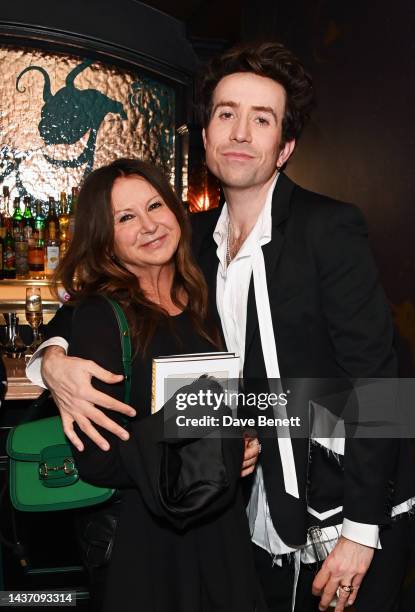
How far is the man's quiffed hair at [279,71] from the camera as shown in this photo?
174 cm

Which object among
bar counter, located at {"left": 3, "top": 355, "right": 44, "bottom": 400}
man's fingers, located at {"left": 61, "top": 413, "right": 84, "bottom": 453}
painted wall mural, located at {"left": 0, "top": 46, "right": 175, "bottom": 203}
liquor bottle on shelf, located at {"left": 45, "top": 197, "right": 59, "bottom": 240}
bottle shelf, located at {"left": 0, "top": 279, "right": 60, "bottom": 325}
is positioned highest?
painted wall mural, located at {"left": 0, "top": 46, "right": 175, "bottom": 203}

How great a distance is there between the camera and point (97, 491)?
5.15ft

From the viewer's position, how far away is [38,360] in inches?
67.8

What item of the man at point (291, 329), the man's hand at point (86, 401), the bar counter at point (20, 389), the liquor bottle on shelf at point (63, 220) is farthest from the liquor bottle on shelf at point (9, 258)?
the man's hand at point (86, 401)

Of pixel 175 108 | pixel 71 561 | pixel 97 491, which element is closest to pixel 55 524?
pixel 71 561

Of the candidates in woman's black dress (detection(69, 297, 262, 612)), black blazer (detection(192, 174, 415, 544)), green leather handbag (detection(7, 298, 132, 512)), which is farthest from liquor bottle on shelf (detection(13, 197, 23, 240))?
woman's black dress (detection(69, 297, 262, 612))

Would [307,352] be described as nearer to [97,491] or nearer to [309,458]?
[309,458]

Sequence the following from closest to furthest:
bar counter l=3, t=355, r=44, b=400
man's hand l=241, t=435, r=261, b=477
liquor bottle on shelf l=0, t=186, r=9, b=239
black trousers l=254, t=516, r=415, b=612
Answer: man's hand l=241, t=435, r=261, b=477 < black trousers l=254, t=516, r=415, b=612 < bar counter l=3, t=355, r=44, b=400 < liquor bottle on shelf l=0, t=186, r=9, b=239

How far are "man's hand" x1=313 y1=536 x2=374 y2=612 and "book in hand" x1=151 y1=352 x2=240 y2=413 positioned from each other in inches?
18.1

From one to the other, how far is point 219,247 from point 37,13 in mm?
2930

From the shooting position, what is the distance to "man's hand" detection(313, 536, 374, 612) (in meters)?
1.50

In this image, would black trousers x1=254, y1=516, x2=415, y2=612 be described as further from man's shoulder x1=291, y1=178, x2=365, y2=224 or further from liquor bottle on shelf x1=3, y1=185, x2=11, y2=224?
liquor bottle on shelf x1=3, y1=185, x2=11, y2=224

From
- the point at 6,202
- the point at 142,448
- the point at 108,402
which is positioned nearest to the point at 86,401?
the point at 108,402

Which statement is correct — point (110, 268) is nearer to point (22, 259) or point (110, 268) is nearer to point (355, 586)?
point (355, 586)
